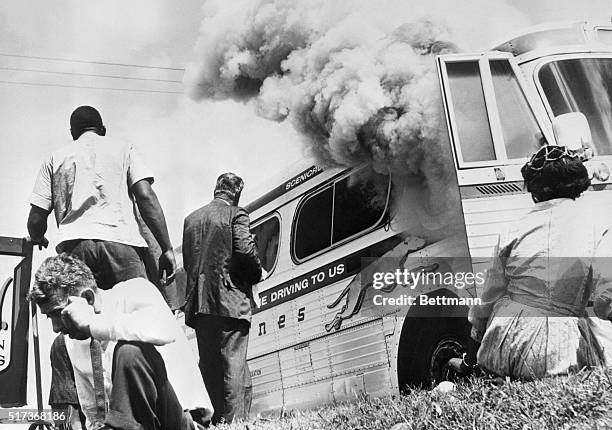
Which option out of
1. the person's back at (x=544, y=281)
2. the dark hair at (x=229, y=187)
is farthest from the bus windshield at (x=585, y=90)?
the dark hair at (x=229, y=187)

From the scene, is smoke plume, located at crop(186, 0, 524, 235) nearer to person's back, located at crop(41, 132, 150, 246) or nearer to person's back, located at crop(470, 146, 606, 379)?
person's back, located at crop(470, 146, 606, 379)

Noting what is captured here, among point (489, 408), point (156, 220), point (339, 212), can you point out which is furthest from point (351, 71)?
point (489, 408)

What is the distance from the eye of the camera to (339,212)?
599 cm

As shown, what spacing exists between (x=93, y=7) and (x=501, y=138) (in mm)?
3012

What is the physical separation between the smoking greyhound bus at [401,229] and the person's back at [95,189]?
0.86 m

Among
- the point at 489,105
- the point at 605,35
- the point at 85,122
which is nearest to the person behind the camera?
the point at 489,105

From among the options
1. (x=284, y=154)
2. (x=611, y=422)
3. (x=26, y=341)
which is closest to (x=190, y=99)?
(x=284, y=154)

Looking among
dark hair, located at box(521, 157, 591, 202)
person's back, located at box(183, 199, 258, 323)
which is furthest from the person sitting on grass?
person's back, located at box(183, 199, 258, 323)

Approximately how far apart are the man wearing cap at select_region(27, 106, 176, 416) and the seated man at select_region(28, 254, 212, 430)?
0.09 metres

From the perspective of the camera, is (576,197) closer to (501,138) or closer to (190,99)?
(501,138)

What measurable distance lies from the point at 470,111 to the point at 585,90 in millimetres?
743

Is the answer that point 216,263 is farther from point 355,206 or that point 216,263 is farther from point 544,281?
point 544,281

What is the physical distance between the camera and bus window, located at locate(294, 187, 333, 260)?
19.8 feet

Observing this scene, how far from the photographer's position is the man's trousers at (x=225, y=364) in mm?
5961
